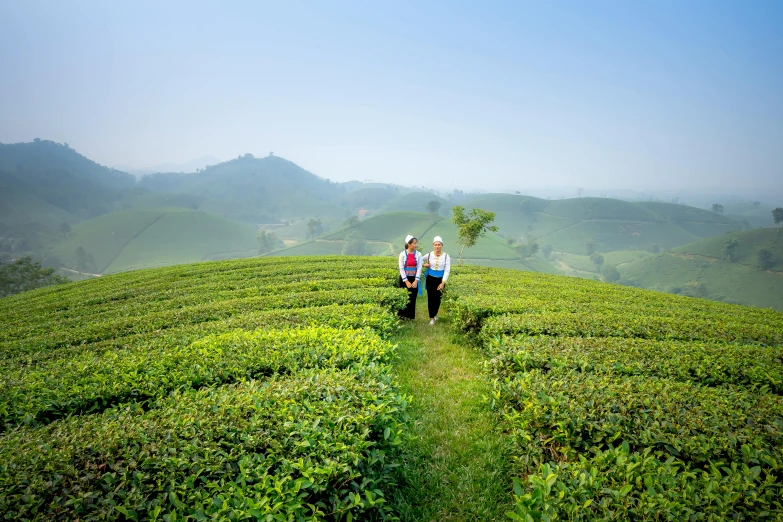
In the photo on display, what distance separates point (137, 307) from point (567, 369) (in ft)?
40.9

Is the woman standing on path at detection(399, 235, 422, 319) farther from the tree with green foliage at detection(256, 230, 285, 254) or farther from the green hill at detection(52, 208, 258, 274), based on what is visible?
the tree with green foliage at detection(256, 230, 285, 254)

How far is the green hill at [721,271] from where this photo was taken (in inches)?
3836

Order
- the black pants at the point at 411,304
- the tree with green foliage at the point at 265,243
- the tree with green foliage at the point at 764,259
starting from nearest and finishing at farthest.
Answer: the black pants at the point at 411,304, the tree with green foliage at the point at 764,259, the tree with green foliage at the point at 265,243

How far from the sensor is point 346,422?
12.6 feet

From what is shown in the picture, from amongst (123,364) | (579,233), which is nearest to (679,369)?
(123,364)

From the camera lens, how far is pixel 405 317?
35.8ft

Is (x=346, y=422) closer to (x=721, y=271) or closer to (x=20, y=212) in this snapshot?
(x=721, y=271)

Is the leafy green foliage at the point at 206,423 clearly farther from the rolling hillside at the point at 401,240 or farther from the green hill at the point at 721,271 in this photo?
the green hill at the point at 721,271

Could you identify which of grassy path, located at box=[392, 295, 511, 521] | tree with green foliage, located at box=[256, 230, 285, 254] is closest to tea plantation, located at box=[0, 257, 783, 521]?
grassy path, located at box=[392, 295, 511, 521]

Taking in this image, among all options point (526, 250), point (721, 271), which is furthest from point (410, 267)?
point (721, 271)

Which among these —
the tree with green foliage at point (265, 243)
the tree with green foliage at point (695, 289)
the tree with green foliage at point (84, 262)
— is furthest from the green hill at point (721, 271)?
the tree with green foliage at point (84, 262)

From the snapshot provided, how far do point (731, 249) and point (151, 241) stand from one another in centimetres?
23595

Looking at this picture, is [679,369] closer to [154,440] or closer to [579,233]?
[154,440]

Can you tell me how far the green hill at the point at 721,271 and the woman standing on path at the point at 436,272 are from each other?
124 meters
